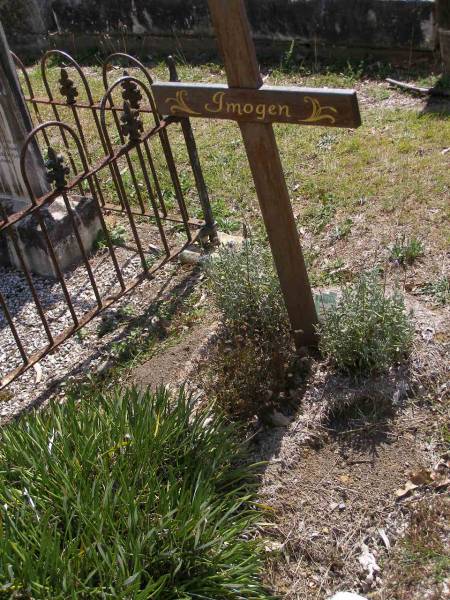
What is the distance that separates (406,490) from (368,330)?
0.77 meters

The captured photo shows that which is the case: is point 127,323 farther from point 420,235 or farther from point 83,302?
point 420,235

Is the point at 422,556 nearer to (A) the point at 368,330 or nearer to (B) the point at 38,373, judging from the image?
(A) the point at 368,330

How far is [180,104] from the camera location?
3.68m

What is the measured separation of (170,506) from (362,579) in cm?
84

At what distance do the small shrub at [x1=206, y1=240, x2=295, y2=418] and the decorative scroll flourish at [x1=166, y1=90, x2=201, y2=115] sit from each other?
2.59ft

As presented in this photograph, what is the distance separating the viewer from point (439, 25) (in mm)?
6723

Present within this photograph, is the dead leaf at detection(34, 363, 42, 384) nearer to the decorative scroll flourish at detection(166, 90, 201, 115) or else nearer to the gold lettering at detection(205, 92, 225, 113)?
the decorative scroll flourish at detection(166, 90, 201, 115)

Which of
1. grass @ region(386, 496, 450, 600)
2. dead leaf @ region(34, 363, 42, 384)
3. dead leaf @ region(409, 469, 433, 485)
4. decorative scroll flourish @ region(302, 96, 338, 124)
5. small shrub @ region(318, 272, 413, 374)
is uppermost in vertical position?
decorative scroll flourish @ region(302, 96, 338, 124)

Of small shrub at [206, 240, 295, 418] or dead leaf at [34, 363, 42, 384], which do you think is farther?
dead leaf at [34, 363, 42, 384]

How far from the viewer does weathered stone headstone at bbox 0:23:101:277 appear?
5117mm

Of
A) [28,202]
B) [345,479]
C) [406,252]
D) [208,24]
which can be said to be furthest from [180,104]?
[208,24]

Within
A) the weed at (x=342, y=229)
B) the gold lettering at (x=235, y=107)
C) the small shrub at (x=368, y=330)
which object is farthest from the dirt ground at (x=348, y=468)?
the gold lettering at (x=235, y=107)

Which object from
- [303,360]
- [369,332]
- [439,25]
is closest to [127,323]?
[303,360]

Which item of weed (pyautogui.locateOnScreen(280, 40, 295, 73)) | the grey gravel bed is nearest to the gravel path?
the grey gravel bed
